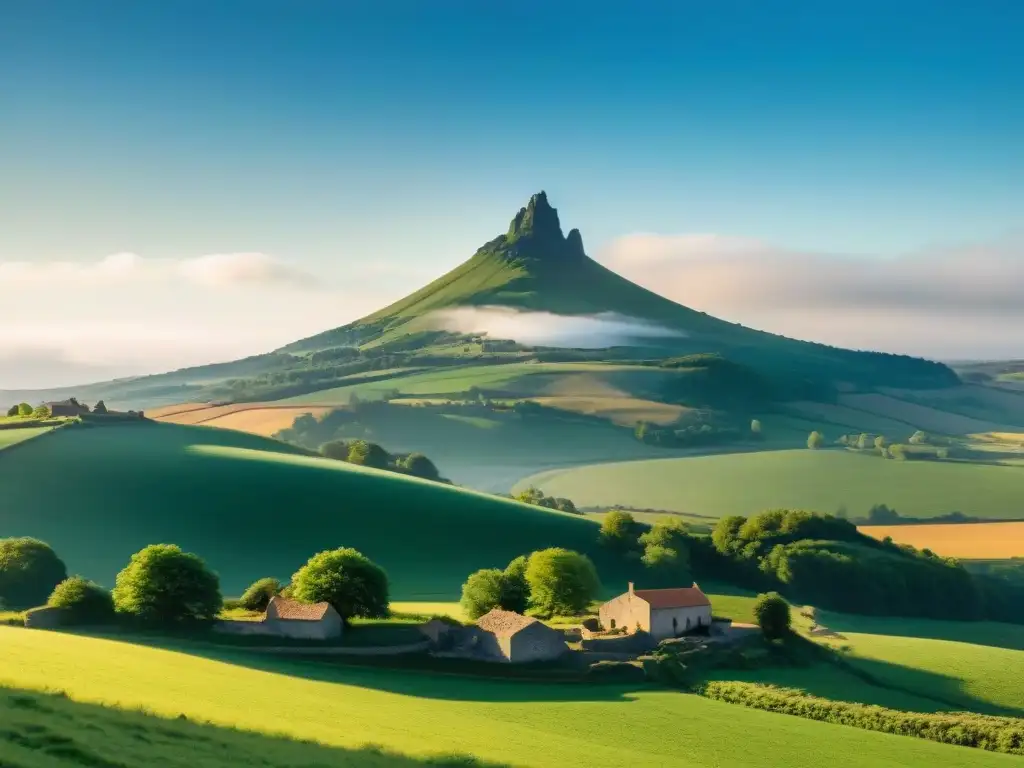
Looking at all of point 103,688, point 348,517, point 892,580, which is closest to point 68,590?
point 103,688

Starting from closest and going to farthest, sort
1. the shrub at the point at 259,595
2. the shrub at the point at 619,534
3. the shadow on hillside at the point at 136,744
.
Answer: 1. the shadow on hillside at the point at 136,744
2. the shrub at the point at 259,595
3. the shrub at the point at 619,534

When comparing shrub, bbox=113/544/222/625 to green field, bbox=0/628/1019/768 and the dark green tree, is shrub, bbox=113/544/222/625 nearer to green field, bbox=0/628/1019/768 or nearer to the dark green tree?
green field, bbox=0/628/1019/768

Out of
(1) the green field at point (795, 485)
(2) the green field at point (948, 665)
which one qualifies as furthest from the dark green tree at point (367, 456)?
(2) the green field at point (948, 665)

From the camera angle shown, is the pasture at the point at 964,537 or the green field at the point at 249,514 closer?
the green field at the point at 249,514

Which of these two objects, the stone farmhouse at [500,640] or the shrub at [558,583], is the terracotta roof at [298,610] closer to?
the stone farmhouse at [500,640]

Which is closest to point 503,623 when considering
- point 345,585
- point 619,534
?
point 345,585

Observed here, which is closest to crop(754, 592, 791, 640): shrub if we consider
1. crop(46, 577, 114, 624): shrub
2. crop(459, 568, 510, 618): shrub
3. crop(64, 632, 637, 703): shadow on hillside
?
crop(64, 632, 637, 703): shadow on hillside

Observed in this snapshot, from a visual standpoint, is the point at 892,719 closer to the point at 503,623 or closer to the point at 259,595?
the point at 503,623
